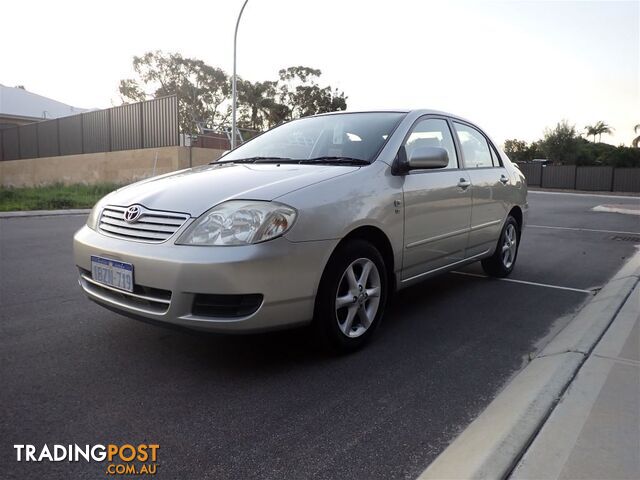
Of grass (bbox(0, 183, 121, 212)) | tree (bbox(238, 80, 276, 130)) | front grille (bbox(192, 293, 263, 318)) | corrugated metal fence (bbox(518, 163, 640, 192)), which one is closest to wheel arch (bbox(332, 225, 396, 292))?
front grille (bbox(192, 293, 263, 318))

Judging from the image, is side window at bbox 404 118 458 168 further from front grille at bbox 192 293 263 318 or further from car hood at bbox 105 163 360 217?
front grille at bbox 192 293 263 318

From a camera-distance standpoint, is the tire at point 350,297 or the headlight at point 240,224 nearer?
the headlight at point 240,224

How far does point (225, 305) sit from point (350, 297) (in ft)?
2.72

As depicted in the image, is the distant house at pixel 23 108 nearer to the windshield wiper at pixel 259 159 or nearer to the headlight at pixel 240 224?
the windshield wiper at pixel 259 159

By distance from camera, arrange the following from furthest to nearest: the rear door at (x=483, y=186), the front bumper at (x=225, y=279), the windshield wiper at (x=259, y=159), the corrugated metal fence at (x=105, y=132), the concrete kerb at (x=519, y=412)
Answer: the corrugated metal fence at (x=105, y=132) < the rear door at (x=483, y=186) < the windshield wiper at (x=259, y=159) < the front bumper at (x=225, y=279) < the concrete kerb at (x=519, y=412)

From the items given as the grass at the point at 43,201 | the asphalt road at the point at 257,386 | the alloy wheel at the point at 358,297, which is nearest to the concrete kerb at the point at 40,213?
the grass at the point at 43,201

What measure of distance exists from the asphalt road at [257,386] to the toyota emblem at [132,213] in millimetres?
866

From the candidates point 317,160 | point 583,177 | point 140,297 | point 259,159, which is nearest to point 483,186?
point 317,160

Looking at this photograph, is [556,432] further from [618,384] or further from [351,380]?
[351,380]

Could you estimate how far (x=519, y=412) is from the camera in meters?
2.51

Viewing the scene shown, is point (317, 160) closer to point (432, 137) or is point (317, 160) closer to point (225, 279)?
point (432, 137)

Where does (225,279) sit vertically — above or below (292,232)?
below

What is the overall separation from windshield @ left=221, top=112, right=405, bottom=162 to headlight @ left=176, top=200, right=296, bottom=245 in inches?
38.3

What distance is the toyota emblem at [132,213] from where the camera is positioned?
9.87 ft
